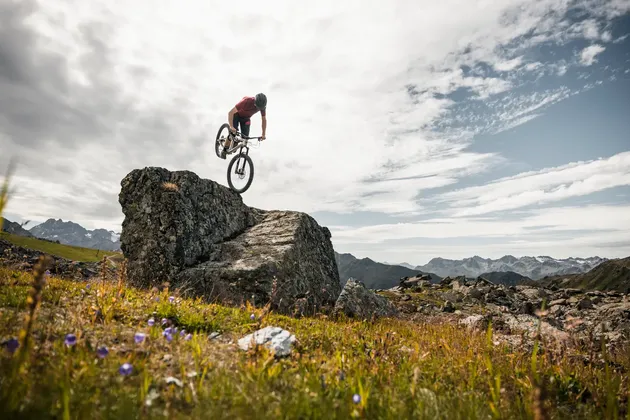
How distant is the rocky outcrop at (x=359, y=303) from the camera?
11.4m

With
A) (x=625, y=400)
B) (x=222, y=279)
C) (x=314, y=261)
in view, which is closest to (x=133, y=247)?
(x=222, y=279)

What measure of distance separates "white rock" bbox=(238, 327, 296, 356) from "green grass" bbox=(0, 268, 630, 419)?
0.17 meters

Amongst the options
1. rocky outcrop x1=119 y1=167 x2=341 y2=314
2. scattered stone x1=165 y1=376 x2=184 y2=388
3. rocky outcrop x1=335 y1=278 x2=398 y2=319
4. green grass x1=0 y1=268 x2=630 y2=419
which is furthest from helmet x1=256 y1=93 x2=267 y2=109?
scattered stone x1=165 y1=376 x2=184 y2=388

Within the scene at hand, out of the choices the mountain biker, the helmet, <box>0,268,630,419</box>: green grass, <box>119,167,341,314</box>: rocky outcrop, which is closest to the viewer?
<box>0,268,630,419</box>: green grass

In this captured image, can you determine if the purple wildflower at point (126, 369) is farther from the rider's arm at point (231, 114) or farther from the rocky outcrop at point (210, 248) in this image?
the rider's arm at point (231, 114)

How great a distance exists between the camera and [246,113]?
1680 centimetres

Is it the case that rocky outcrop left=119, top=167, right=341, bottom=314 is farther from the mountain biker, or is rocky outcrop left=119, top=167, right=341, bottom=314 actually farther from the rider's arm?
the rider's arm

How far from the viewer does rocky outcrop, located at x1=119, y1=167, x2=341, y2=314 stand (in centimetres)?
1097

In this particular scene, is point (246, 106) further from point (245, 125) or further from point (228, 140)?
point (228, 140)

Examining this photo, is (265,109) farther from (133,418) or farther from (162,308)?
(133,418)

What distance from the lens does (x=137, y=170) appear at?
13.2 m

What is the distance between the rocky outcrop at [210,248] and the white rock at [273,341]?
5267mm

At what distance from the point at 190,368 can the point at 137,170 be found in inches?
458

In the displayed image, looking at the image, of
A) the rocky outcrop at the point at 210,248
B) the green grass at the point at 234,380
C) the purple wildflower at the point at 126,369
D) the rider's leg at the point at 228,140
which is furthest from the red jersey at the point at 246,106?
the purple wildflower at the point at 126,369
